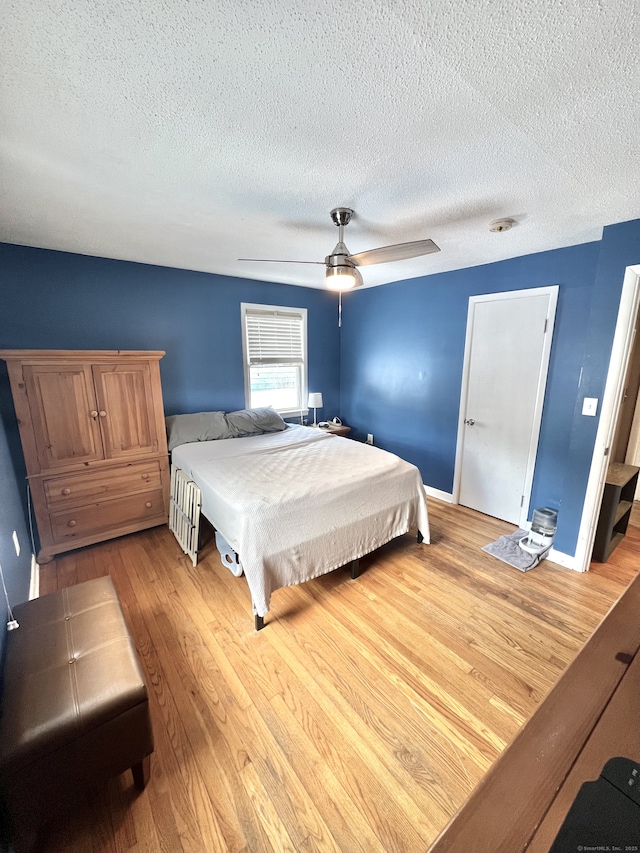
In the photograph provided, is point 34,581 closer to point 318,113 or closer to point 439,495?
point 318,113

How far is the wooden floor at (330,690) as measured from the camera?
116 cm

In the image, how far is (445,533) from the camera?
3.03 meters

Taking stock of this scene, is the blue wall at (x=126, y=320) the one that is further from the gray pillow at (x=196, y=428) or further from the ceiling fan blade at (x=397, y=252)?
the ceiling fan blade at (x=397, y=252)

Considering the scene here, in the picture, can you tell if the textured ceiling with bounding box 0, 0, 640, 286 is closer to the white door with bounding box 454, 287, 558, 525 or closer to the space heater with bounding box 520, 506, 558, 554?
the white door with bounding box 454, 287, 558, 525

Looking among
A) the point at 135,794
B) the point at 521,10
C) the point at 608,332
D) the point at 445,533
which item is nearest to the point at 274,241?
the point at 521,10

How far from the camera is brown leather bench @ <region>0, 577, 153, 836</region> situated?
0.99 m

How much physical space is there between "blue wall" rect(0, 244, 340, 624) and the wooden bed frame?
2.15m

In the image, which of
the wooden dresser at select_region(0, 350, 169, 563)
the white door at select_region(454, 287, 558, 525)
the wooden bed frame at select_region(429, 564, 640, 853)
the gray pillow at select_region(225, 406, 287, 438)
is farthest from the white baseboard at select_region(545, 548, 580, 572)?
the wooden dresser at select_region(0, 350, 169, 563)

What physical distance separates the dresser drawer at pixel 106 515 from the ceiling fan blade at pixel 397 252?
2.58m

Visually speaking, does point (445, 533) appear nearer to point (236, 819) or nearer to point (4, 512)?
point (236, 819)

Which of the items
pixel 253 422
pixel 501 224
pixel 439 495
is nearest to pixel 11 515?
pixel 253 422

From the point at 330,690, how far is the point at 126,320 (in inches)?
131

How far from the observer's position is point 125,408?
9.07ft

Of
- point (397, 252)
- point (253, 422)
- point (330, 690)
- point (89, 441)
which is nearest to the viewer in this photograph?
point (330, 690)
